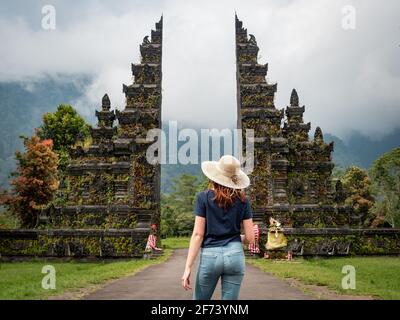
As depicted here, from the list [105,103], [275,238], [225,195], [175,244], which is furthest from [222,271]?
[175,244]

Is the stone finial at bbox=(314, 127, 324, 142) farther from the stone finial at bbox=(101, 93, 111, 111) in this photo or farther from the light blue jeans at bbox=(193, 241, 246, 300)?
the light blue jeans at bbox=(193, 241, 246, 300)

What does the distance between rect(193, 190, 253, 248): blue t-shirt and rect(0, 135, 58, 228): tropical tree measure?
113ft

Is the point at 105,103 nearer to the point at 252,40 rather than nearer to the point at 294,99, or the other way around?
the point at 252,40

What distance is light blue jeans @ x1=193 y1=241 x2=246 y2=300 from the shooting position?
4594mm

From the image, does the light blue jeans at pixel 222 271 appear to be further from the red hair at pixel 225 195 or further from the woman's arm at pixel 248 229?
the red hair at pixel 225 195

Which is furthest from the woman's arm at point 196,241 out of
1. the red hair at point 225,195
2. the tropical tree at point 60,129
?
the tropical tree at point 60,129

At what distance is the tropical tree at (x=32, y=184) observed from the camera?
3709cm

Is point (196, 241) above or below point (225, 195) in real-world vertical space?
below

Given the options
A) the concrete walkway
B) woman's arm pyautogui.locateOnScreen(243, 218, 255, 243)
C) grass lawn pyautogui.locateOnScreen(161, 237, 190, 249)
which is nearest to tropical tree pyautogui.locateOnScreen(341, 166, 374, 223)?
grass lawn pyautogui.locateOnScreen(161, 237, 190, 249)

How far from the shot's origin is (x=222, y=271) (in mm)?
4605

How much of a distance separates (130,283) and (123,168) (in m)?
11.9

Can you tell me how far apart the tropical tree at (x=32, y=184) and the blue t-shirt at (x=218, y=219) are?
34459 millimetres

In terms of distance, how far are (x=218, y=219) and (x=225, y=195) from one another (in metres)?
0.28
